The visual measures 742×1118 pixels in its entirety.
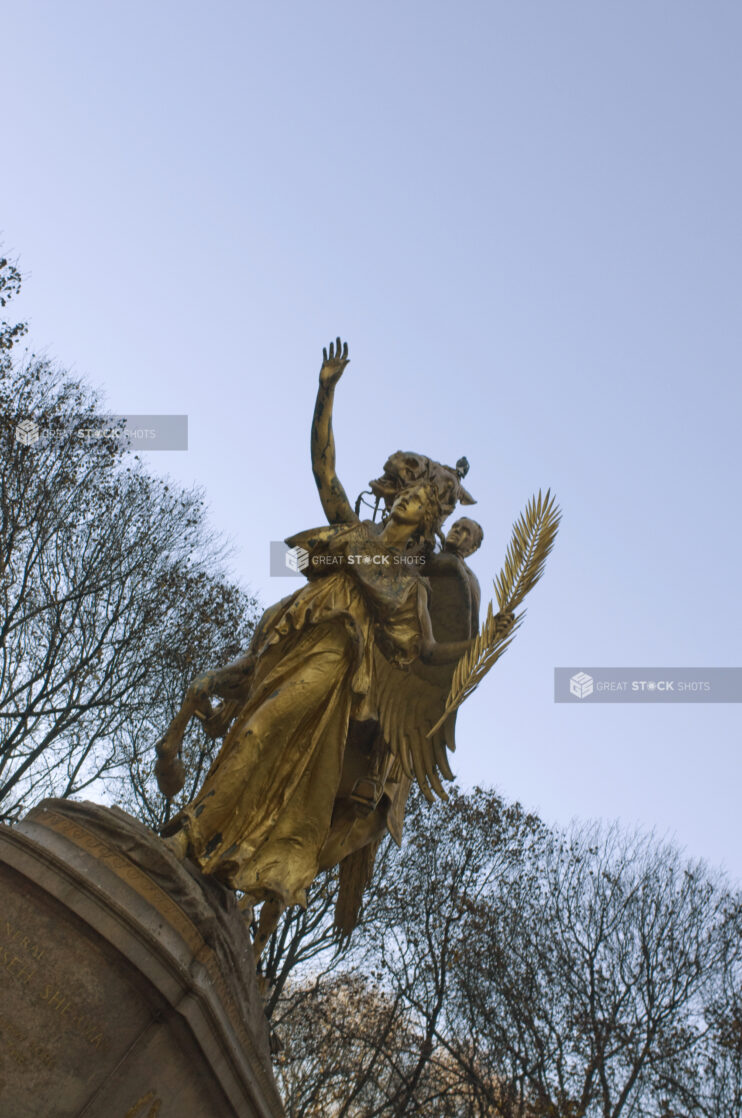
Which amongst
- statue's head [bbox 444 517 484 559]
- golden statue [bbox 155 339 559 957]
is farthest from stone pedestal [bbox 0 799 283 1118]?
statue's head [bbox 444 517 484 559]

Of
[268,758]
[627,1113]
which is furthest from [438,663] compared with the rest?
[627,1113]

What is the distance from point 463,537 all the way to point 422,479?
479 mm

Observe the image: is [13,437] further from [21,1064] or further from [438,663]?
[21,1064]

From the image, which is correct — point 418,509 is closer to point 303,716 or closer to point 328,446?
point 328,446

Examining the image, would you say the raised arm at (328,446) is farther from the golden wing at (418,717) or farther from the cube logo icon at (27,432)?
the cube logo icon at (27,432)

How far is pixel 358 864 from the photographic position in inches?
238

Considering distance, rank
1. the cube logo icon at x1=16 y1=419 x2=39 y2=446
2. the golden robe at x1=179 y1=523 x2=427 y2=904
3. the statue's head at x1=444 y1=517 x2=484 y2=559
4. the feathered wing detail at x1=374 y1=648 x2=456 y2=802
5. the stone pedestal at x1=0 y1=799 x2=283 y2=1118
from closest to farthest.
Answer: the stone pedestal at x1=0 y1=799 x2=283 y2=1118 → the golden robe at x1=179 y1=523 x2=427 y2=904 → the feathered wing detail at x1=374 y1=648 x2=456 y2=802 → the statue's head at x1=444 y1=517 x2=484 y2=559 → the cube logo icon at x1=16 y1=419 x2=39 y2=446

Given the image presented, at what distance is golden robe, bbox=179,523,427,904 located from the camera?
4.80m

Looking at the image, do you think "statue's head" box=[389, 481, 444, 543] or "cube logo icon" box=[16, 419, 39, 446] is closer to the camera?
"statue's head" box=[389, 481, 444, 543]

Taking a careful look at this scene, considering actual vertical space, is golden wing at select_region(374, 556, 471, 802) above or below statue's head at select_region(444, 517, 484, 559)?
below

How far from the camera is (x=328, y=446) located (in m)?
6.06

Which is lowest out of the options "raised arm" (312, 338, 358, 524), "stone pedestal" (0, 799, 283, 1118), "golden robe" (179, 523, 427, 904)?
"stone pedestal" (0, 799, 283, 1118)

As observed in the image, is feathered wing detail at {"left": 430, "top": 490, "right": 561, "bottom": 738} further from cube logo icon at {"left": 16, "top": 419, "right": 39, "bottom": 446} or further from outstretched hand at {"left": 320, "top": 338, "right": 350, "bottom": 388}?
cube logo icon at {"left": 16, "top": 419, "right": 39, "bottom": 446}

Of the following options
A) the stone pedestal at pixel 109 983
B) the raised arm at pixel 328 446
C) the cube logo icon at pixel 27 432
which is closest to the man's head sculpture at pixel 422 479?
the raised arm at pixel 328 446
